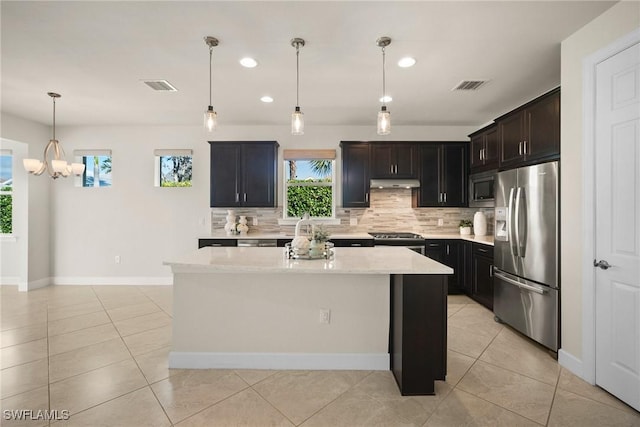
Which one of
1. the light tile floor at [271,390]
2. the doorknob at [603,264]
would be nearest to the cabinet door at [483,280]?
the light tile floor at [271,390]

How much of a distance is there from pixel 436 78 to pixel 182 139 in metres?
4.08

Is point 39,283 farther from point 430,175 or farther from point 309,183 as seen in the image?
point 430,175

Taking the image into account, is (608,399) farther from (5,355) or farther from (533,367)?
(5,355)

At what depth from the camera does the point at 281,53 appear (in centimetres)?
270

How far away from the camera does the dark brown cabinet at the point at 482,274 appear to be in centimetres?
374

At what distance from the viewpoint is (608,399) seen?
2.06 m

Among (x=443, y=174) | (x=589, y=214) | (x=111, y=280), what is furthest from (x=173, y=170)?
(x=589, y=214)

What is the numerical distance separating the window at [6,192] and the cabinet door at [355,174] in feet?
18.2

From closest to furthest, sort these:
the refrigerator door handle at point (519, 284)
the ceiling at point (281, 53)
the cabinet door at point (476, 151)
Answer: the ceiling at point (281, 53)
the refrigerator door handle at point (519, 284)
the cabinet door at point (476, 151)

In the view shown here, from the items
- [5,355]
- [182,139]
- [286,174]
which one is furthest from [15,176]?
[286,174]

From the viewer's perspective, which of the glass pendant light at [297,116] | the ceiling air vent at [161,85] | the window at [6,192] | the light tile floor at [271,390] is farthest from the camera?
the window at [6,192]

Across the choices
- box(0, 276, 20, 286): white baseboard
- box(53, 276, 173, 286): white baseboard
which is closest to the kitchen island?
box(53, 276, 173, 286): white baseboard

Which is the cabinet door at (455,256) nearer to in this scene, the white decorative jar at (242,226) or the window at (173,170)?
the white decorative jar at (242,226)

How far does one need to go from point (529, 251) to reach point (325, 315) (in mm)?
2092
